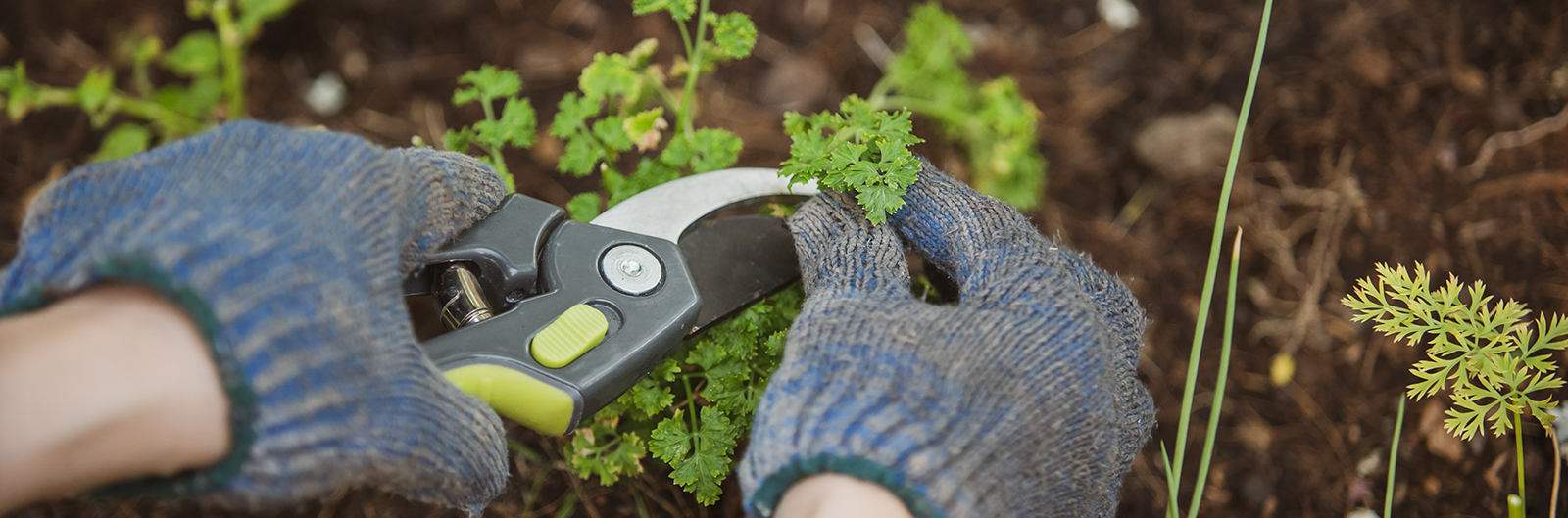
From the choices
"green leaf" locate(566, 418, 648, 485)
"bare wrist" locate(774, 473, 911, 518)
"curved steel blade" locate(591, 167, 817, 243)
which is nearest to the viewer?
"bare wrist" locate(774, 473, 911, 518)

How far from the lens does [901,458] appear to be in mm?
1136

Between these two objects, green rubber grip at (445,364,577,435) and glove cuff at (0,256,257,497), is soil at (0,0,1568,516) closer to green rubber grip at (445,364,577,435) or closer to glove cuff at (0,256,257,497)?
green rubber grip at (445,364,577,435)

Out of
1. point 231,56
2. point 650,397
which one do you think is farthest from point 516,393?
point 231,56

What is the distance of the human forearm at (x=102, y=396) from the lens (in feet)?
2.97

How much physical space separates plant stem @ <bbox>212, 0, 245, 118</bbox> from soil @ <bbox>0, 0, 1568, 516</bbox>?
0.09 meters

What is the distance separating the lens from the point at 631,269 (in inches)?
58.9

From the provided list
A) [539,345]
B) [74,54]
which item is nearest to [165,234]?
[539,345]

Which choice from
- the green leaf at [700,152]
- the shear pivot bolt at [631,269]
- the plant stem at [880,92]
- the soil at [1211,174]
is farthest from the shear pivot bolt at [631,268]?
the plant stem at [880,92]

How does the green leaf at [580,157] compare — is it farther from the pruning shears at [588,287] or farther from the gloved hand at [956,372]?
the gloved hand at [956,372]

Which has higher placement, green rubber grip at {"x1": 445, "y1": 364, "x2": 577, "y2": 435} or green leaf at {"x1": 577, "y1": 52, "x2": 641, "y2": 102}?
green leaf at {"x1": 577, "y1": 52, "x2": 641, "y2": 102}

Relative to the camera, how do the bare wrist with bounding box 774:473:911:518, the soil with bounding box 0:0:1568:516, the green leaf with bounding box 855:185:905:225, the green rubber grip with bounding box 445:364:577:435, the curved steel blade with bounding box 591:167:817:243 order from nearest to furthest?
the bare wrist with bounding box 774:473:911:518
the green rubber grip with bounding box 445:364:577:435
the green leaf with bounding box 855:185:905:225
the curved steel blade with bounding box 591:167:817:243
the soil with bounding box 0:0:1568:516

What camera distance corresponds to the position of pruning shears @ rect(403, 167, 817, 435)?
4.42 ft

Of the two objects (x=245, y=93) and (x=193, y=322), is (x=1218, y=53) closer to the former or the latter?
(x=193, y=322)

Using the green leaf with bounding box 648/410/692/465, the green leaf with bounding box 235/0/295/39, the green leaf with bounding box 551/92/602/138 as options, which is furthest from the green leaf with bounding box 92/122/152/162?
the green leaf with bounding box 648/410/692/465
